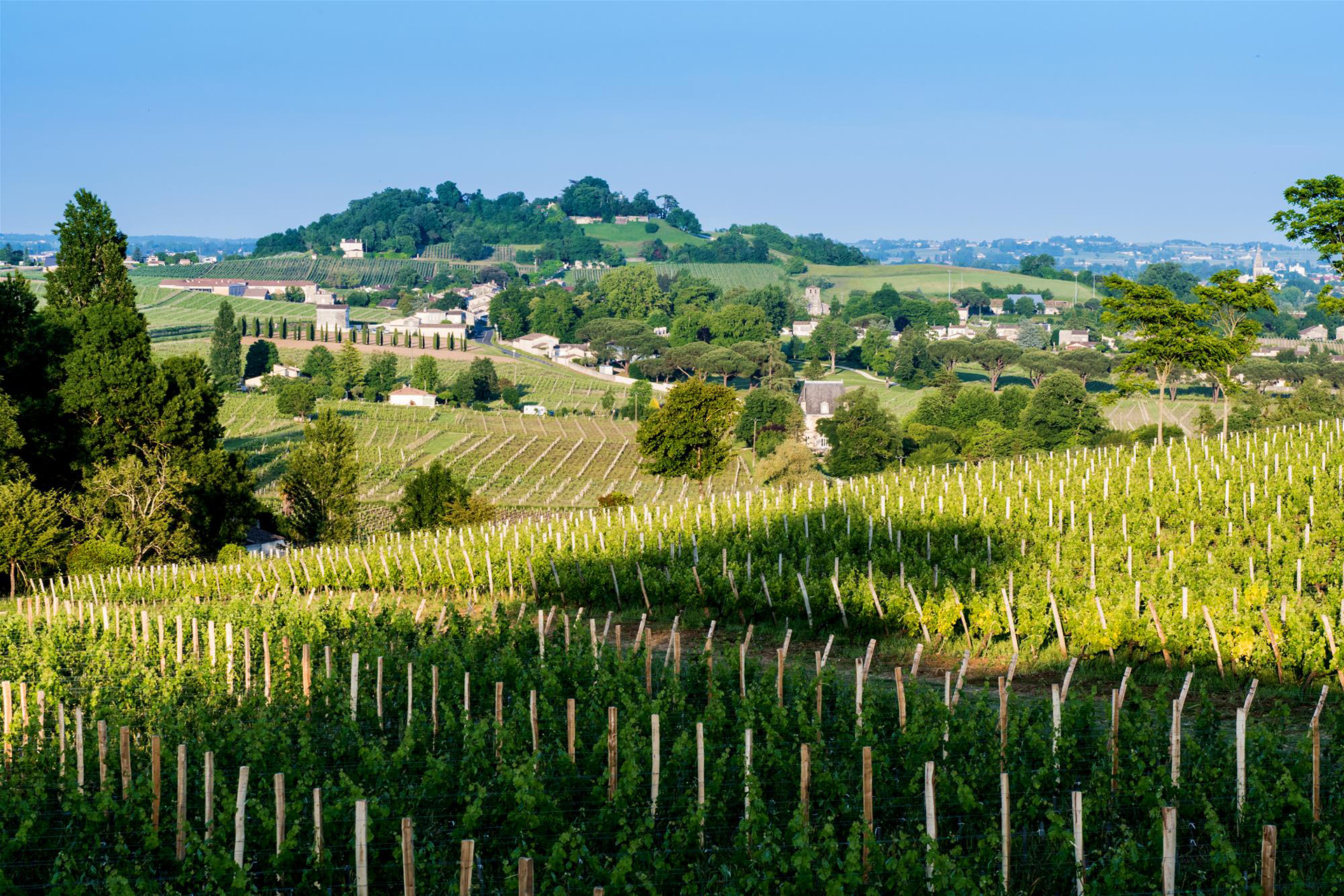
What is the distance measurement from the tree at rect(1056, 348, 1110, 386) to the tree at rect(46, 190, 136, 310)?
89764 mm

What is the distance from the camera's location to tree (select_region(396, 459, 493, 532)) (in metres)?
42.1

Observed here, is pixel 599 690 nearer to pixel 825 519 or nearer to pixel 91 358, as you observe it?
pixel 825 519

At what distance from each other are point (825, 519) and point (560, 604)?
4.92m

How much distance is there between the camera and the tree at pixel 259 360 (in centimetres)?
11762

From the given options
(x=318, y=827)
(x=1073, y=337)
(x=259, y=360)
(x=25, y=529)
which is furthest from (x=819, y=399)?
(x=318, y=827)

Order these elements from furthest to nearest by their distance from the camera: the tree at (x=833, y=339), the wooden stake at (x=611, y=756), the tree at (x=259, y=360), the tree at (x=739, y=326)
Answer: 1. the tree at (x=739, y=326)
2. the tree at (x=833, y=339)
3. the tree at (x=259, y=360)
4. the wooden stake at (x=611, y=756)

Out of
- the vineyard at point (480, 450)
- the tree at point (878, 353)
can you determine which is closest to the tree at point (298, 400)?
the vineyard at point (480, 450)

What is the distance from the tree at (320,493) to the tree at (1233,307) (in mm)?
25025

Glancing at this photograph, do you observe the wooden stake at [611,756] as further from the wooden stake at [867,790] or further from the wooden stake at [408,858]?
the wooden stake at [408,858]

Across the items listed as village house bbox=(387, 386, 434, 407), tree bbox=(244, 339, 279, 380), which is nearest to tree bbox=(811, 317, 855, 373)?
village house bbox=(387, 386, 434, 407)

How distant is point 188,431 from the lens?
129ft

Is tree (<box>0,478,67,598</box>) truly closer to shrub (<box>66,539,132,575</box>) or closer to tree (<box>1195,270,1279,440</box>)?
shrub (<box>66,539,132,575</box>)

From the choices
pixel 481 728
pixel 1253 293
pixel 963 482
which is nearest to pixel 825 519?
pixel 963 482

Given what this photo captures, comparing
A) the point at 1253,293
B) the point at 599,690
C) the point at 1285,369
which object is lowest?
the point at 1285,369
